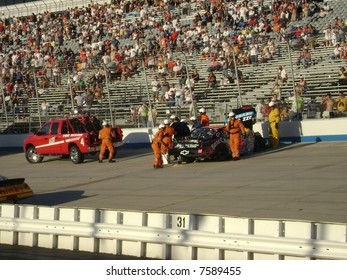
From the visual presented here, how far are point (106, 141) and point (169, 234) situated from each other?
625 inches

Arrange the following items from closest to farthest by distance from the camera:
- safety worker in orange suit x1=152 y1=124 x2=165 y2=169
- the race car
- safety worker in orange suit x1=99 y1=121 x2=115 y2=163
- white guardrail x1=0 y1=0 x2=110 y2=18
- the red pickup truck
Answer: the race car → safety worker in orange suit x1=152 y1=124 x2=165 y2=169 → safety worker in orange suit x1=99 y1=121 x2=115 y2=163 → the red pickup truck → white guardrail x1=0 y1=0 x2=110 y2=18

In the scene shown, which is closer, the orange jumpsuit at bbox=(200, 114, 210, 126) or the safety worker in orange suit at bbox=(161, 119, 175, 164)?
the safety worker in orange suit at bbox=(161, 119, 175, 164)

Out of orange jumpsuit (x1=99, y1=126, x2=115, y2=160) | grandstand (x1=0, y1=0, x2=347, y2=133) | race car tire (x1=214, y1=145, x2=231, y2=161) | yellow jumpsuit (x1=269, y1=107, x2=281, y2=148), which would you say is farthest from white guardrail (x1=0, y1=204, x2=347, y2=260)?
grandstand (x1=0, y1=0, x2=347, y2=133)

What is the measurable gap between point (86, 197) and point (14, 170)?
9702mm

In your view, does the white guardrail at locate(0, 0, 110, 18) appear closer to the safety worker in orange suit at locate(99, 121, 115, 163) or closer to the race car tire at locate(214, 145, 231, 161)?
the safety worker in orange suit at locate(99, 121, 115, 163)

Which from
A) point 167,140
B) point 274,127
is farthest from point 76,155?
point 274,127

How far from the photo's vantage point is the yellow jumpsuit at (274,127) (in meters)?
29.8

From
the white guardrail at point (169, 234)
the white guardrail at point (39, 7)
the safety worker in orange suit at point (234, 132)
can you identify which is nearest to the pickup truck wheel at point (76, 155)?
the safety worker in orange suit at point (234, 132)

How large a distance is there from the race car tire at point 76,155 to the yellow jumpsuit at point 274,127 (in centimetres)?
644

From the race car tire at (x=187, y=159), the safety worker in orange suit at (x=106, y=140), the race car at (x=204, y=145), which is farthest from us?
the safety worker in orange suit at (x=106, y=140)

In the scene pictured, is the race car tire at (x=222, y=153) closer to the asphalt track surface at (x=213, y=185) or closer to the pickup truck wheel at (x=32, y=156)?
the asphalt track surface at (x=213, y=185)

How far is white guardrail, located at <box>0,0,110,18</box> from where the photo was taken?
5491cm

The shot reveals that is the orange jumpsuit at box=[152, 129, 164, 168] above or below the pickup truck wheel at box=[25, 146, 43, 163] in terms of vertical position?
above
